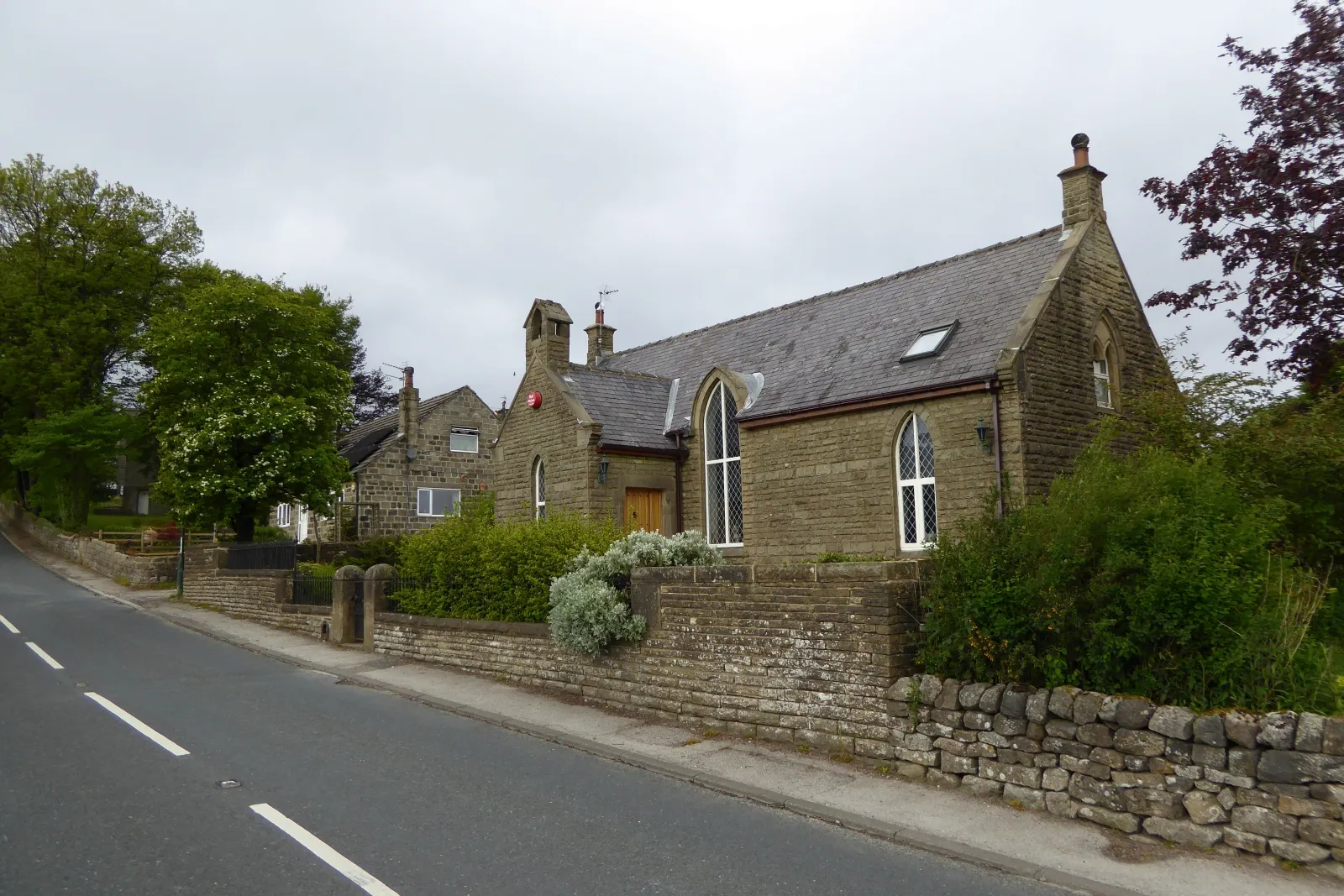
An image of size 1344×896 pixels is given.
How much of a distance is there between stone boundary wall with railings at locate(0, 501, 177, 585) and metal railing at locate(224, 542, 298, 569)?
21.8 feet

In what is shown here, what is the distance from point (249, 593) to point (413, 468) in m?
15.8

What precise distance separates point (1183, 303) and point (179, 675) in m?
18.0

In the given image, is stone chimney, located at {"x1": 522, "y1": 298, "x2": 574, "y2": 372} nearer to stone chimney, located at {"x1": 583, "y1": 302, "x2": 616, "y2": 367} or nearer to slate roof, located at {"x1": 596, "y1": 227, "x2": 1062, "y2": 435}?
Answer: slate roof, located at {"x1": 596, "y1": 227, "x2": 1062, "y2": 435}

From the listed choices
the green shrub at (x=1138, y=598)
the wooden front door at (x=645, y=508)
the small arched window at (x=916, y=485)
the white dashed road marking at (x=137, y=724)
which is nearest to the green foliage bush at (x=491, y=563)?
the wooden front door at (x=645, y=508)

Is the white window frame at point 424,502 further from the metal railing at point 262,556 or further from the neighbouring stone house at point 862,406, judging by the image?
the neighbouring stone house at point 862,406

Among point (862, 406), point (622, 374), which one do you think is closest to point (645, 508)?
point (622, 374)

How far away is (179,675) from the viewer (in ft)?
46.9

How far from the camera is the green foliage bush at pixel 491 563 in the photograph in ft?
43.6

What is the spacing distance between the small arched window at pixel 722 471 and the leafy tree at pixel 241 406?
15667 millimetres

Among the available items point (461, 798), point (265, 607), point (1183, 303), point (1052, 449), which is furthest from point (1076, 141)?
point (265, 607)

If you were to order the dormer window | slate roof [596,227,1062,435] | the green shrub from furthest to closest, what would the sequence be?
the dormer window, slate roof [596,227,1062,435], the green shrub

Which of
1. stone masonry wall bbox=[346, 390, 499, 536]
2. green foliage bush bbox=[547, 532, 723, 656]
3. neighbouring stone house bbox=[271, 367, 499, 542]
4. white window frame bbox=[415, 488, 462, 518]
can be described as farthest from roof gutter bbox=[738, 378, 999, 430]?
white window frame bbox=[415, 488, 462, 518]

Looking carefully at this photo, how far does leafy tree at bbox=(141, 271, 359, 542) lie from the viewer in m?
28.6

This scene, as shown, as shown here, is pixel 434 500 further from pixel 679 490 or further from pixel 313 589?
pixel 679 490
